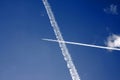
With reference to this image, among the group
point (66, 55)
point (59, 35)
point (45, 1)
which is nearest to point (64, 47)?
point (66, 55)

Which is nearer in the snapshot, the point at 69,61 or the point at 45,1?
the point at 45,1

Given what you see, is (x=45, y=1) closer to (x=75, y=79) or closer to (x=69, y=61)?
(x=69, y=61)

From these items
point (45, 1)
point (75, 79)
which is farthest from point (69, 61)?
point (45, 1)

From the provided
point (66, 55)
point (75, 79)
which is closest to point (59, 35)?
point (66, 55)

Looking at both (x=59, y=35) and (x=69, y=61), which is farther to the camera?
(x=69, y=61)

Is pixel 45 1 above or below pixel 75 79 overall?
above

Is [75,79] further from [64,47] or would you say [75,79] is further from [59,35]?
[59,35]

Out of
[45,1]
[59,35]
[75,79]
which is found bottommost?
[75,79]

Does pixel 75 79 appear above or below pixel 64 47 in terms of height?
below
